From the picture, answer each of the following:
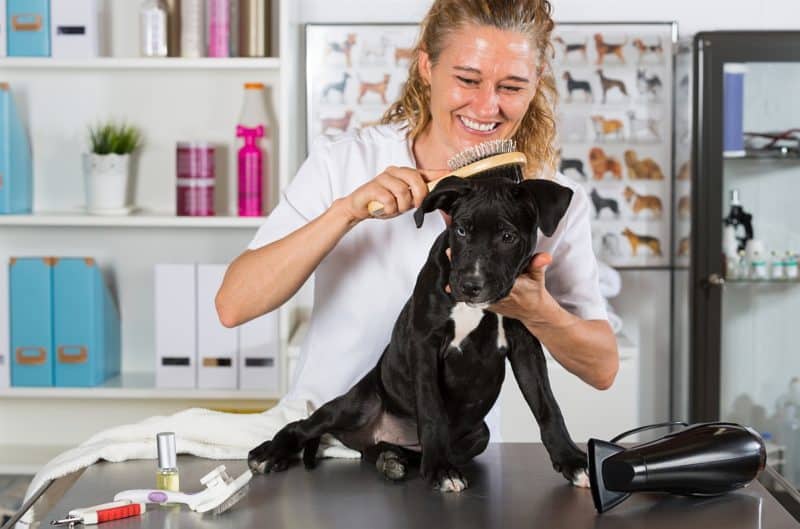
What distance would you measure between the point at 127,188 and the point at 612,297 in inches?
58.0

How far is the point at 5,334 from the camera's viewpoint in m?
3.15

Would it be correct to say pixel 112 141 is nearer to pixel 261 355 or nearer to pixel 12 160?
pixel 12 160

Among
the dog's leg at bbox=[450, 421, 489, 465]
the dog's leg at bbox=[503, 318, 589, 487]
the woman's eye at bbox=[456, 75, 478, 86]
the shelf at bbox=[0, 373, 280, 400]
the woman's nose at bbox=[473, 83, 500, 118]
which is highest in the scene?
the woman's eye at bbox=[456, 75, 478, 86]

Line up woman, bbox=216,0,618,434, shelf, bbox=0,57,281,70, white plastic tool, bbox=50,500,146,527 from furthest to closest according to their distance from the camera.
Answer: shelf, bbox=0,57,281,70 < woman, bbox=216,0,618,434 < white plastic tool, bbox=50,500,146,527

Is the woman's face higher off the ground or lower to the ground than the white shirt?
higher

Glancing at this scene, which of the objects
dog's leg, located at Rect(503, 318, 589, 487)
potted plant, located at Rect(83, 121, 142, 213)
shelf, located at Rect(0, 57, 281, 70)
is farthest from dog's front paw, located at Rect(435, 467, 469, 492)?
potted plant, located at Rect(83, 121, 142, 213)

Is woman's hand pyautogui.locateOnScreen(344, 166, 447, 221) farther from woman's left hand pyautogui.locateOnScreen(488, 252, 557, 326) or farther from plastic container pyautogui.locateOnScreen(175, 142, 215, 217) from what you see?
plastic container pyautogui.locateOnScreen(175, 142, 215, 217)

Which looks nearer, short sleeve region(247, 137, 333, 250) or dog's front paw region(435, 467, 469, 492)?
dog's front paw region(435, 467, 469, 492)

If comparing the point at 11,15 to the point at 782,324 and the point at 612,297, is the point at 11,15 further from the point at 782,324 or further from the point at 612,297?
the point at 782,324

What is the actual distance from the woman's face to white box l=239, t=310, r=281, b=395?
156cm

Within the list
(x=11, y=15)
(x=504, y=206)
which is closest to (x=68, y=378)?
(x=11, y=15)

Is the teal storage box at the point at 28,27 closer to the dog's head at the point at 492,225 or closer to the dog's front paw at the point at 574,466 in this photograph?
the dog's head at the point at 492,225

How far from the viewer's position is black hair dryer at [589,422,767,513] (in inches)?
50.7

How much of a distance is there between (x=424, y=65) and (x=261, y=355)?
4.99ft
